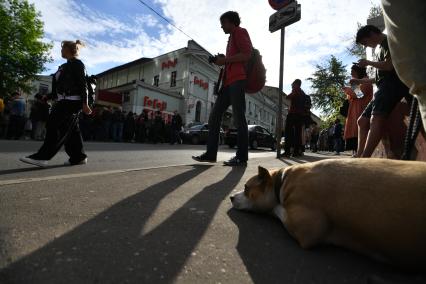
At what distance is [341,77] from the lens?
170ft

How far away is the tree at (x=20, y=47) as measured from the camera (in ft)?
113

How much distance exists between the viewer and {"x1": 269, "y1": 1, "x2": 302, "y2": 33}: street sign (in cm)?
686

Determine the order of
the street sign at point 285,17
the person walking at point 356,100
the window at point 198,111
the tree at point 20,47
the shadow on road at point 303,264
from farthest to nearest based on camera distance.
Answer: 1. the window at point 198,111
2. the tree at point 20,47
3. the street sign at point 285,17
4. the person walking at point 356,100
5. the shadow on road at point 303,264

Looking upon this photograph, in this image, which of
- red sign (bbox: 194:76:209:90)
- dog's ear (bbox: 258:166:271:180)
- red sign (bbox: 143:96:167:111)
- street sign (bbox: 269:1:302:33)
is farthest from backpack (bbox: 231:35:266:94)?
red sign (bbox: 194:76:209:90)

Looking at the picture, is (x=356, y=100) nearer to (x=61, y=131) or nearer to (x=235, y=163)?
(x=235, y=163)

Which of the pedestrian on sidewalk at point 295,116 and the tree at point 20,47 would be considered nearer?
the pedestrian on sidewalk at point 295,116

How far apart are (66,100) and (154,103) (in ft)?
106

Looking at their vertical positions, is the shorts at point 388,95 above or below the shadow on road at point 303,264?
above

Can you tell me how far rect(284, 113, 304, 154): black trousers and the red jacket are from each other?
13.3ft

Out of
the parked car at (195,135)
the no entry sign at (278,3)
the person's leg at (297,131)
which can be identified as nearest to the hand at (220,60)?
the no entry sign at (278,3)

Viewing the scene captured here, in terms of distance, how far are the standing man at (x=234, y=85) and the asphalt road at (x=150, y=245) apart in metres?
2.57

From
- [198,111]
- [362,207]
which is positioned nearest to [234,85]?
[362,207]

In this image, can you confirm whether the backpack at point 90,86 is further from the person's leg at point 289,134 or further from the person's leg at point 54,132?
the person's leg at point 289,134

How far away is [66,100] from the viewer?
477 centimetres
